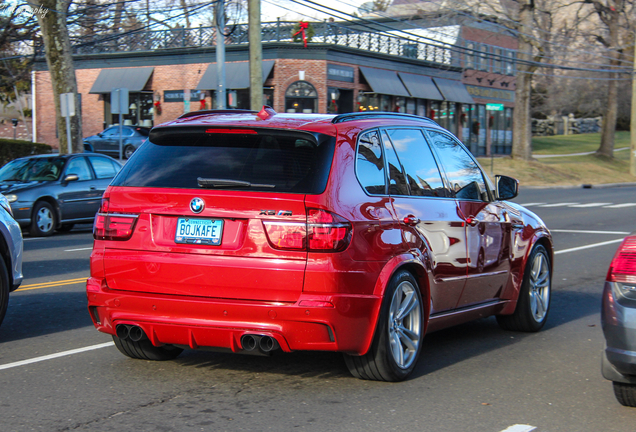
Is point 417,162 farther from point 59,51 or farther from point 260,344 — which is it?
point 59,51

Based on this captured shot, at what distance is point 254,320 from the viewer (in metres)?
4.82

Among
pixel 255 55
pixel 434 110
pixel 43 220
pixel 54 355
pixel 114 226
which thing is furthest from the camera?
pixel 434 110

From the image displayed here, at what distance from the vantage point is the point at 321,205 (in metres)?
4.78

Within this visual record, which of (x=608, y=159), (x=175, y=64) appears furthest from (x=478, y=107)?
(x=175, y=64)

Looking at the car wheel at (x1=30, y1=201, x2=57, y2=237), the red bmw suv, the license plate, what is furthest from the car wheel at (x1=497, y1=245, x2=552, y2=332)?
the car wheel at (x1=30, y1=201, x2=57, y2=237)

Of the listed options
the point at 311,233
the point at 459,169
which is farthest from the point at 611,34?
the point at 311,233

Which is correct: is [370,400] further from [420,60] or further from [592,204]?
[420,60]

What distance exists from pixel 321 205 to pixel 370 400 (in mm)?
1262

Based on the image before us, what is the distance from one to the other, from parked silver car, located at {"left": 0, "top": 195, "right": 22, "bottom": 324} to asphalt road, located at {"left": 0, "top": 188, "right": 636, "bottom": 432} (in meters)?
0.41

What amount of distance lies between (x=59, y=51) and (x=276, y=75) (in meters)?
18.1

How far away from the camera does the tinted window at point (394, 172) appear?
5.50 meters

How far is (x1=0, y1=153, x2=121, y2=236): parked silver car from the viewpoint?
16.1 m

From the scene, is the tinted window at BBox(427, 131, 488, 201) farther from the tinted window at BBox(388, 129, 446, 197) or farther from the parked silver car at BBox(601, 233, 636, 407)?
the parked silver car at BBox(601, 233, 636, 407)

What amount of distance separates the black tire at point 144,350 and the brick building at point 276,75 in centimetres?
3119
